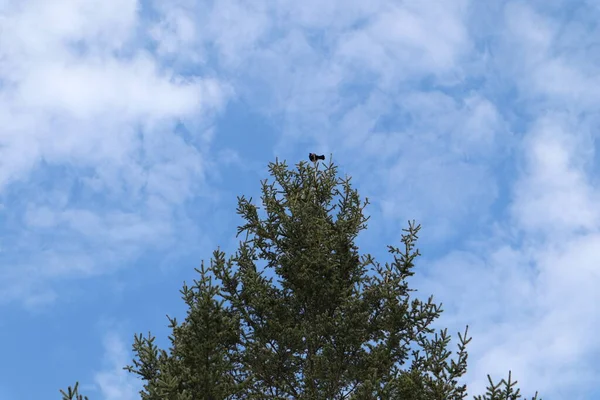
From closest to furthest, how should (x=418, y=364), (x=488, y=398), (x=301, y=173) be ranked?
(x=488, y=398) → (x=418, y=364) → (x=301, y=173)

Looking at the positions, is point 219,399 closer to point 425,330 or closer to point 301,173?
point 425,330

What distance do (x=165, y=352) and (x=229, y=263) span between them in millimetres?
3520

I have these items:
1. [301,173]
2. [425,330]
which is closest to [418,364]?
[425,330]

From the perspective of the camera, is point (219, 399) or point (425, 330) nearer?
point (219, 399)

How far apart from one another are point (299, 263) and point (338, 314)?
1784mm

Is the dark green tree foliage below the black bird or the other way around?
below

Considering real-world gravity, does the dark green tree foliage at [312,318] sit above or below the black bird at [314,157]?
below

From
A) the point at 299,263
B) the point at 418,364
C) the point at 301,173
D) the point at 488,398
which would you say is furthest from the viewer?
the point at 301,173

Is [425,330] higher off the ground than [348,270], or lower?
lower

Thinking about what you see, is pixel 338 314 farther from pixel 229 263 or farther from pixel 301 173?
pixel 301 173

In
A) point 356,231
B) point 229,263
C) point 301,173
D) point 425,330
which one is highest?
point 301,173

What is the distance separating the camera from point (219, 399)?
14383mm

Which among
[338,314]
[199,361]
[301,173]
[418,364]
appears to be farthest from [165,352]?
[301,173]

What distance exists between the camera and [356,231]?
19.4 metres
